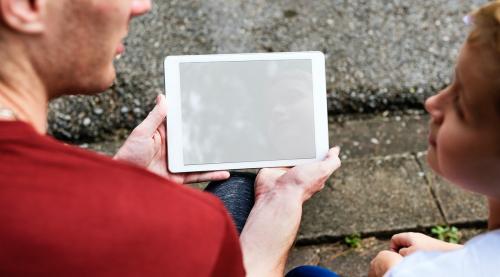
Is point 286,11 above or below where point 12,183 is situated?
below

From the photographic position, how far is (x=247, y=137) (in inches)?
69.4

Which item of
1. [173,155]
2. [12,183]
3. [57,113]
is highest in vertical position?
[12,183]

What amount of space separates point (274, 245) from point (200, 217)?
542 millimetres

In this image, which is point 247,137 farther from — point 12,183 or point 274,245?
point 12,183

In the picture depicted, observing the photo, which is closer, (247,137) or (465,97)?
(465,97)

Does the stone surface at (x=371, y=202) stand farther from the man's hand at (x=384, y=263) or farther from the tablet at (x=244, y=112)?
the man's hand at (x=384, y=263)

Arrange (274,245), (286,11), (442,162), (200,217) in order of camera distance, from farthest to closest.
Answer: (286,11) → (274,245) → (442,162) → (200,217)

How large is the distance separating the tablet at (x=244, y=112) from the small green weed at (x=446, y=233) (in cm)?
79

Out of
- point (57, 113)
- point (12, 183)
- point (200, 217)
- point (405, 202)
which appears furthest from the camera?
point (57, 113)

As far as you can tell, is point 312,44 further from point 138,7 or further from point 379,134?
point 138,7

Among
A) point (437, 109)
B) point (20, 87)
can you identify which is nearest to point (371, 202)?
point (437, 109)

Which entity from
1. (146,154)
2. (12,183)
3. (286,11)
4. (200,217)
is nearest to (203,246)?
(200,217)

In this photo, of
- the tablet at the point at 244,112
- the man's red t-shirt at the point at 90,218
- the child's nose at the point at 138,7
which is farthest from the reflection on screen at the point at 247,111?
the man's red t-shirt at the point at 90,218

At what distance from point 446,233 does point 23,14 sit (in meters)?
1.76
